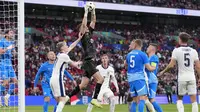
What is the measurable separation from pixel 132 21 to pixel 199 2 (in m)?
8.45

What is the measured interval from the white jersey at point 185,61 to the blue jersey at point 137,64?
35.2 inches

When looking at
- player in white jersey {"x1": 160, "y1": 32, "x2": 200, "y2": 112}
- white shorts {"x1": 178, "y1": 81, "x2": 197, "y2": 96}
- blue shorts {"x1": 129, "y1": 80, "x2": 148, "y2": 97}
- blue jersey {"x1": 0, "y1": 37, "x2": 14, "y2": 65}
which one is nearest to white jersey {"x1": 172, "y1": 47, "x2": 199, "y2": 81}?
player in white jersey {"x1": 160, "y1": 32, "x2": 200, "y2": 112}

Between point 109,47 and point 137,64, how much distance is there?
3336cm

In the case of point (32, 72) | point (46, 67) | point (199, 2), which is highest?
point (199, 2)

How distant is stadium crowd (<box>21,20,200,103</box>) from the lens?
37438mm

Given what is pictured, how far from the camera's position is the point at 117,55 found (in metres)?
44.2

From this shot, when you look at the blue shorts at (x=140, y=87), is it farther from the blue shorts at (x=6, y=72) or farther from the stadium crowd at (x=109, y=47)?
the stadium crowd at (x=109, y=47)

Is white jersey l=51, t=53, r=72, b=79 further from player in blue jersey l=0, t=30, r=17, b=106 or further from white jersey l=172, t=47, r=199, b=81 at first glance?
white jersey l=172, t=47, r=199, b=81

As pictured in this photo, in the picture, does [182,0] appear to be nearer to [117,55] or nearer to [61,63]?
[117,55]

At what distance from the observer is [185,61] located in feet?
41.9

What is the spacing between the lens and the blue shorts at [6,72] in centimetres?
1395

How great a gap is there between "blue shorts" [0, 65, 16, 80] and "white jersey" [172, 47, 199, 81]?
495 centimetres

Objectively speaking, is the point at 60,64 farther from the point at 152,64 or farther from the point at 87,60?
the point at 152,64

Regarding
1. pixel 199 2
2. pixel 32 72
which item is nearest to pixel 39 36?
pixel 32 72
